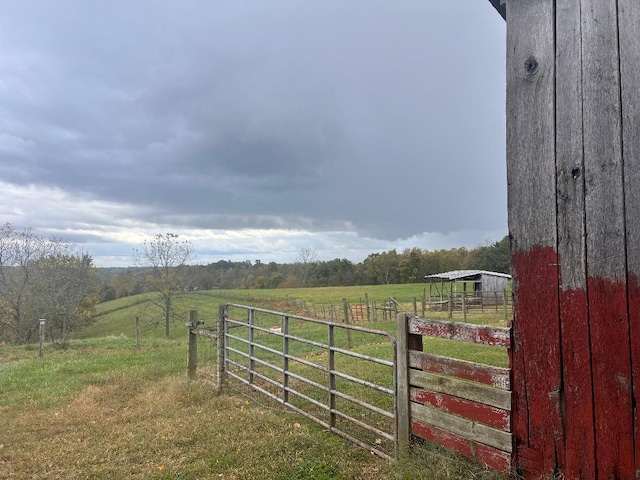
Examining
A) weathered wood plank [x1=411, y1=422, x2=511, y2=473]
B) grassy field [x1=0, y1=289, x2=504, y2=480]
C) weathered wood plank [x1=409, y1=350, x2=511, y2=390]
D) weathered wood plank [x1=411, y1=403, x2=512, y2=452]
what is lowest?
grassy field [x1=0, y1=289, x2=504, y2=480]

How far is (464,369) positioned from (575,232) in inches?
57.9

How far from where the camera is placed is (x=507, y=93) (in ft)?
10.5

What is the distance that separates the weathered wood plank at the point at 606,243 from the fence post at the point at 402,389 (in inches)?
69.5

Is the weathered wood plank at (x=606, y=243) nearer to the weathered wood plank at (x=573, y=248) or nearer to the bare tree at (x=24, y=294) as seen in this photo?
the weathered wood plank at (x=573, y=248)

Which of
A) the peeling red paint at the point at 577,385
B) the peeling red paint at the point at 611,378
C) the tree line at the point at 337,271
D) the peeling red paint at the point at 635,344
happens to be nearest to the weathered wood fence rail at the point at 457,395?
the peeling red paint at the point at 577,385

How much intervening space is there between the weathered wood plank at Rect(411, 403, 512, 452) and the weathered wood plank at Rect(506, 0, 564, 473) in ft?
0.51

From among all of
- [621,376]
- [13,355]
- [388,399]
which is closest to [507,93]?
[621,376]

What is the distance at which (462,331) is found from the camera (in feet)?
11.9

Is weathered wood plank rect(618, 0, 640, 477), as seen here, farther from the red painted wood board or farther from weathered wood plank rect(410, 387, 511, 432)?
weathered wood plank rect(410, 387, 511, 432)

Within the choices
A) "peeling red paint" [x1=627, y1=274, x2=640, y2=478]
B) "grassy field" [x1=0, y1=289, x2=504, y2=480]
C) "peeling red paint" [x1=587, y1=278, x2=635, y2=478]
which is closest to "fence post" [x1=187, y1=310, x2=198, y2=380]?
"grassy field" [x1=0, y1=289, x2=504, y2=480]

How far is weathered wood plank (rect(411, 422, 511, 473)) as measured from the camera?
3232 mm

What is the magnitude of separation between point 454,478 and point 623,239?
219 centimetres

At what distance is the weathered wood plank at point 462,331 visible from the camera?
128 inches

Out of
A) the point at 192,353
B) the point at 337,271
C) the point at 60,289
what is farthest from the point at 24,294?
the point at 337,271
